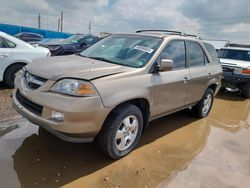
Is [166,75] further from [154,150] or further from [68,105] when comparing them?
[68,105]

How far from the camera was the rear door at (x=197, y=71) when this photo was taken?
15.6ft

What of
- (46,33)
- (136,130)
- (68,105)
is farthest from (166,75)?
(46,33)

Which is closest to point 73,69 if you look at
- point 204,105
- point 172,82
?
point 172,82

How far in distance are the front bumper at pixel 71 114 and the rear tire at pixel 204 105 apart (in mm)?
3094

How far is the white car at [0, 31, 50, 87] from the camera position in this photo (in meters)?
6.40

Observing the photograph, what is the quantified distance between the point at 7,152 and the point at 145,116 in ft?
6.63

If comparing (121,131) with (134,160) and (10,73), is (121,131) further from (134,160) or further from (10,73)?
(10,73)

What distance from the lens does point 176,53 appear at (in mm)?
4418

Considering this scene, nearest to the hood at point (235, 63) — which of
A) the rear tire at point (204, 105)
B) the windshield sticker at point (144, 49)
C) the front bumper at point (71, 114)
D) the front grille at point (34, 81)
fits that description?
the rear tire at point (204, 105)

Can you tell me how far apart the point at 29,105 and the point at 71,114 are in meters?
0.77

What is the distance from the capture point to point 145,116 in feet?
12.7

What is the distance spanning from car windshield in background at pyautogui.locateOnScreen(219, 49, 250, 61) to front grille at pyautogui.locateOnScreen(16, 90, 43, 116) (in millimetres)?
8650

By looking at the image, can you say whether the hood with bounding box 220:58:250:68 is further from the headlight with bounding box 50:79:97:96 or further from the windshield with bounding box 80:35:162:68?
the headlight with bounding box 50:79:97:96

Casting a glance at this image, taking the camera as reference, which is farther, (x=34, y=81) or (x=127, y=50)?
(x=127, y=50)
